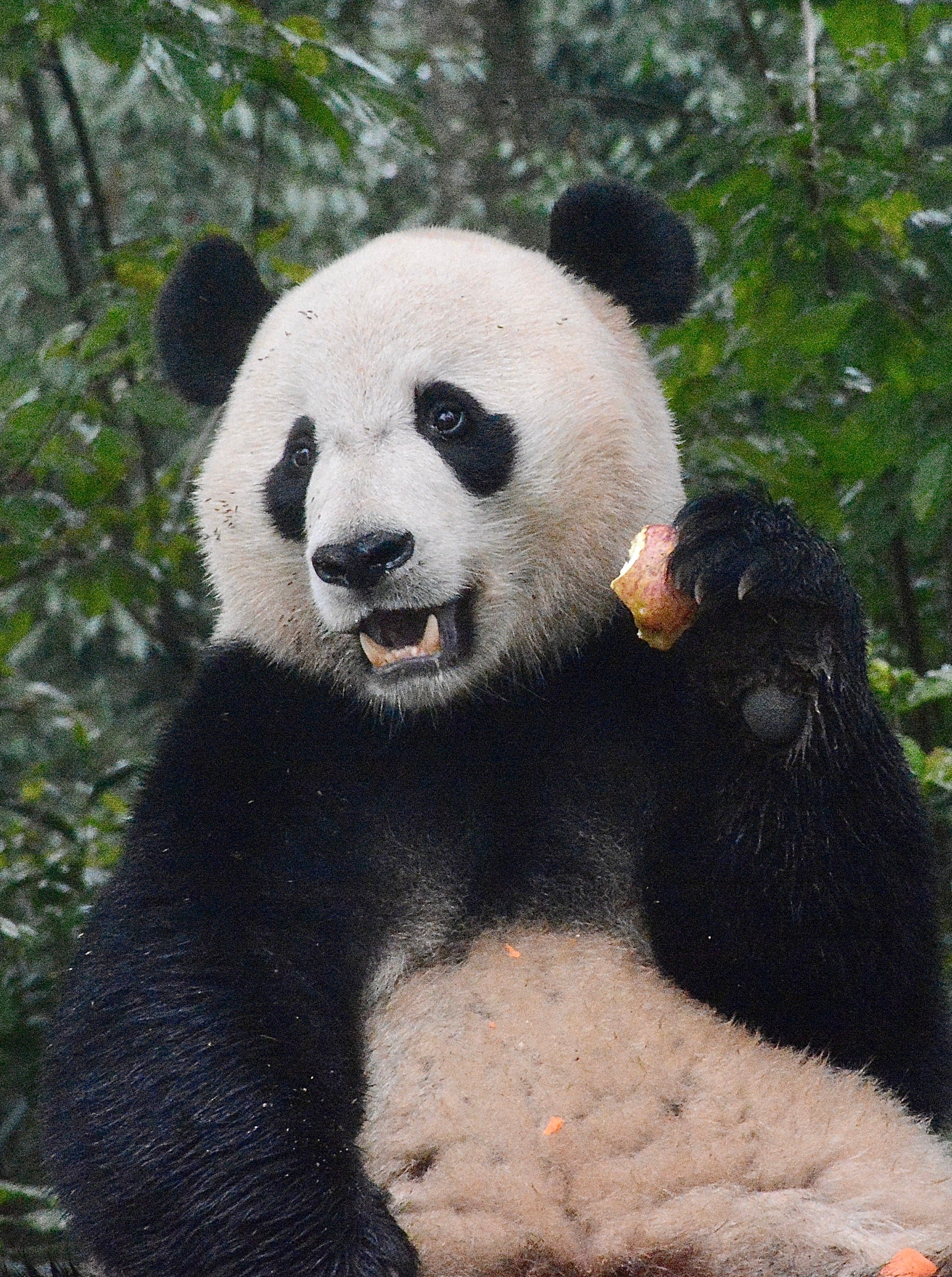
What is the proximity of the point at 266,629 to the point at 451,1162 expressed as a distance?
1221mm

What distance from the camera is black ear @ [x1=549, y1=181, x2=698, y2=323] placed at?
370 cm

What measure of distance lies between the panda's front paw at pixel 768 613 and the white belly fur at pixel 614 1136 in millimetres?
641

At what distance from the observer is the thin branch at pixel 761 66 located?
18.0ft

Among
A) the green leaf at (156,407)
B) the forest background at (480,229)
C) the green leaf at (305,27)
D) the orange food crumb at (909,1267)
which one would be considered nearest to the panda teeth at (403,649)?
the orange food crumb at (909,1267)

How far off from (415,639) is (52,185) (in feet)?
12.3

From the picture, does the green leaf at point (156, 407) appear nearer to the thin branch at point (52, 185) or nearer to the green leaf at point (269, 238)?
the green leaf at point (269, 238)

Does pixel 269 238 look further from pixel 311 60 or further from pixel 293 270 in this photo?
pixel 311 60

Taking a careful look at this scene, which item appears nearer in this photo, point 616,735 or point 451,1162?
point 451,1162

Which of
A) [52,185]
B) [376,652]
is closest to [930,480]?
[376,652]

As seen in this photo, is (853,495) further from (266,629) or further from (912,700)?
(266,629)

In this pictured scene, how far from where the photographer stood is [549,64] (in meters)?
10.2

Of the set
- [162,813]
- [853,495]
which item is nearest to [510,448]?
[162,813]

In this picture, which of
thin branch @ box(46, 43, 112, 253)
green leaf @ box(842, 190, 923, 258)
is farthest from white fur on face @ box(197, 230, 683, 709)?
thin branch @ box(46, 43, 112, 253)

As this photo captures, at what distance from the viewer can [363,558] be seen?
9.39ft
